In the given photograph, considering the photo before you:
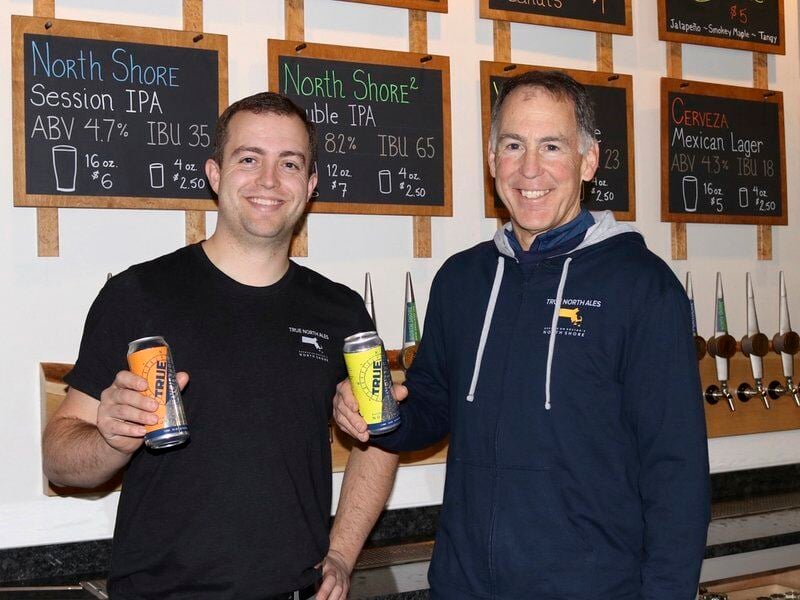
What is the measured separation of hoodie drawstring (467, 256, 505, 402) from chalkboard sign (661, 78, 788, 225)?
164 cm

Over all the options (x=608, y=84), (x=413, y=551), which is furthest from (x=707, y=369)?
(x=413, y=551)

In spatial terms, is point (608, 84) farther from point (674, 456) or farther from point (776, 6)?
point (674, 456)

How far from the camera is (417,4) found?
293 cm

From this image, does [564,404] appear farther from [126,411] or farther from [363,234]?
[363,234]

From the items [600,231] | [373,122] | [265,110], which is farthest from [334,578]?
[373,122]

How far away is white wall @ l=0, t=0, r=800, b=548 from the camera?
2467 mm

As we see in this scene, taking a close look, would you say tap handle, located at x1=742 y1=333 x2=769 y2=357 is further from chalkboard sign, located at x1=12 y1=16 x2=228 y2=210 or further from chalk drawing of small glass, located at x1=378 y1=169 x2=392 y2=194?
chalkboard sign, located at x1=12 y1=16 x2=228 y2=210

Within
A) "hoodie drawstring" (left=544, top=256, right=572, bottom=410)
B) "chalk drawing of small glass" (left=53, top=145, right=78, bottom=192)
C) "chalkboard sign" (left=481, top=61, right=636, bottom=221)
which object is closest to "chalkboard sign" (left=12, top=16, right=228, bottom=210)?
"chalk drawing of small glass" (left=53, top=145, right=78, bottom=192)

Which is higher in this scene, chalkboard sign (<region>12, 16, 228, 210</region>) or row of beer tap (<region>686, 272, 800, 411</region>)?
chalkboard sign (<region>12, 16, 228, 210</region>)

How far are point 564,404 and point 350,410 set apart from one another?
402 millimetres

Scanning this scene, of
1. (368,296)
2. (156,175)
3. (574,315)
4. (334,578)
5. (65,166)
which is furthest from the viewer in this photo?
(368,296)

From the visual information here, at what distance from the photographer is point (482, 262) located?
1922 millimetres

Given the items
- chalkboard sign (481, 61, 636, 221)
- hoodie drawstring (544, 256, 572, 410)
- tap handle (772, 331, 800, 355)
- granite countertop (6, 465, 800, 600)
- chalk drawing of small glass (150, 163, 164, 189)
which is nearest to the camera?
hoodie drawstring (544, 256, 572, 410)

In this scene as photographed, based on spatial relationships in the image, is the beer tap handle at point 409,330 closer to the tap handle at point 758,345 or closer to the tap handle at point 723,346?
the tap handle at point 723,346
